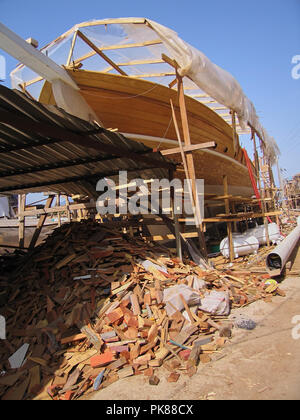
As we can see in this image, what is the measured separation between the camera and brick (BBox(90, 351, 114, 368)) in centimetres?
302

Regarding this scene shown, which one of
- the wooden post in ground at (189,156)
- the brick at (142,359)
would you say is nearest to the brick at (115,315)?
the brick at (142,359)

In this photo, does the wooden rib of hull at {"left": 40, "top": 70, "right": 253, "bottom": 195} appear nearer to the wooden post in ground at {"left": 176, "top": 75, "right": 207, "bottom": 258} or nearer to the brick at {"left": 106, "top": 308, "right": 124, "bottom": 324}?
the wooden post in ground at {"left": 176, "top": 75, "right": 207, "bottom": 258}

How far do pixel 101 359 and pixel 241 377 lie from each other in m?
Answer: 1.59

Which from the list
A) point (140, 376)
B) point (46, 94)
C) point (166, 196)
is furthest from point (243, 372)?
point (46, 94)

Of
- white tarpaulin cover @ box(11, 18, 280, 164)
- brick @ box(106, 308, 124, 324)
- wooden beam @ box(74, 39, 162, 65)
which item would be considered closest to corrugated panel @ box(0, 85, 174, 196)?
white tarpaulin cover @ box(11, 18, 280, 164)

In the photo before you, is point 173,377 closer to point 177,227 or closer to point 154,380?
point 154,380

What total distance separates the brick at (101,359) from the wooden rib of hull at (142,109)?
5.00 m

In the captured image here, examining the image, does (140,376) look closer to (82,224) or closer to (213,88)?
(82,224)

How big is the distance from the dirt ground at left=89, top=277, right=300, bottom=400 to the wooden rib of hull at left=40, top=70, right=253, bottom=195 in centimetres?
495

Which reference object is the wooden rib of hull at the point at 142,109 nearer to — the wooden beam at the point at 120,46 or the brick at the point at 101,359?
Result: the wooden beam at the point at 120,46

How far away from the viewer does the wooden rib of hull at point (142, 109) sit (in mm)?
5664

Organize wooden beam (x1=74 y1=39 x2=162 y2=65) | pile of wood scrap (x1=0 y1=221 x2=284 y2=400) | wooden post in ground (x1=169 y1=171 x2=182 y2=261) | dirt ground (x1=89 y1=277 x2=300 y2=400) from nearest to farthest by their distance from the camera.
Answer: dirt ground (x1=89 y1=277 x2=300 y2=400), pile of wood scrap (x1=0 y1=221 x2=284 y2=400), wooden post in ground (x1=169 y1=171 x2=182 y2=261), wooden beam (x1=74 y1=39 x2=162 y2=65)

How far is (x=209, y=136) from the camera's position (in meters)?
8.11
